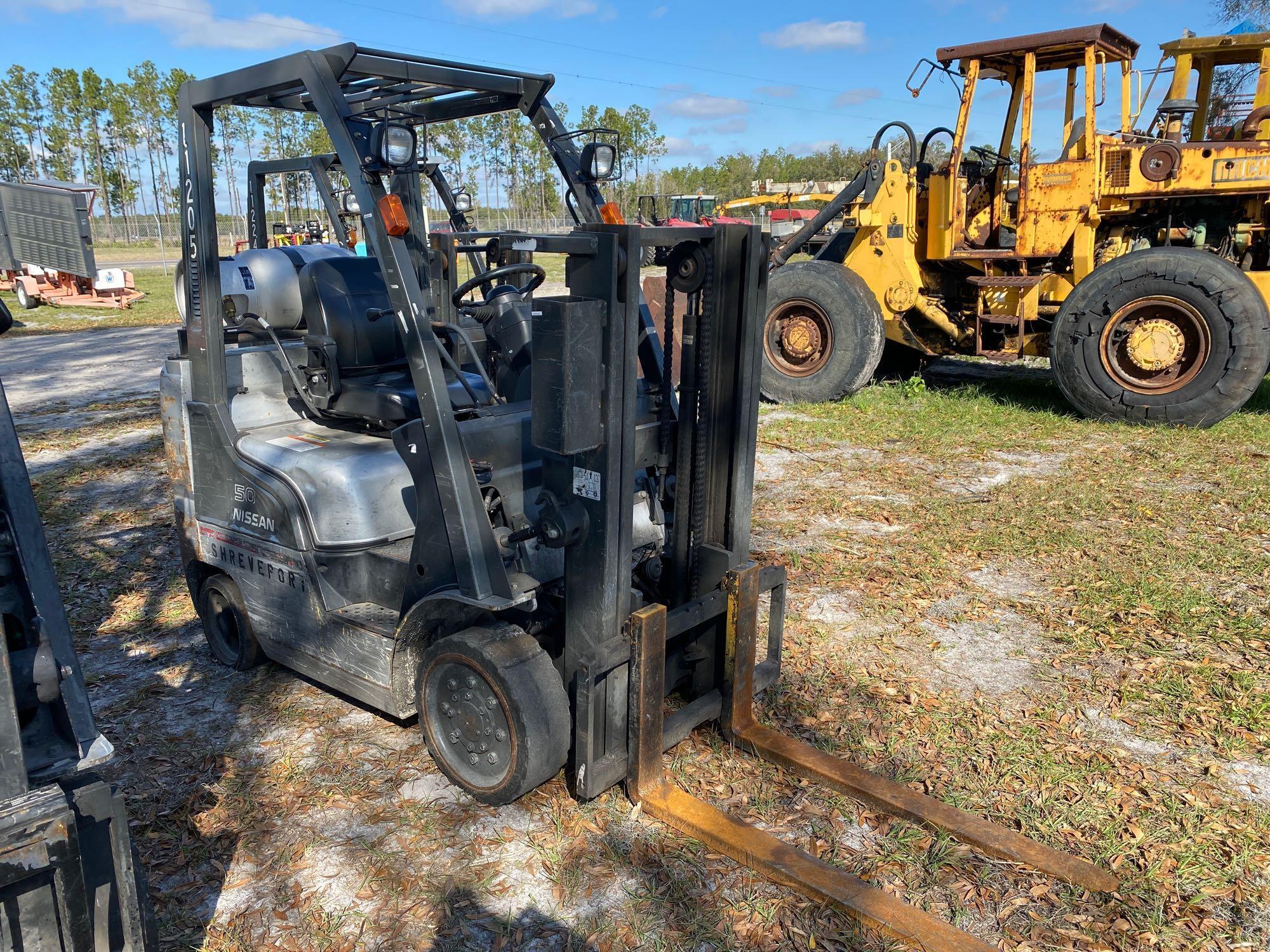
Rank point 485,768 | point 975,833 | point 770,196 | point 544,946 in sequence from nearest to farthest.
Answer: point 544,946, point 975,833, point 485,768, point 770,196

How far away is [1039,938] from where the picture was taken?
284 centimetres

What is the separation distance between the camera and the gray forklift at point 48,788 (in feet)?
6.27

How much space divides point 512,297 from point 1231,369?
6841mm

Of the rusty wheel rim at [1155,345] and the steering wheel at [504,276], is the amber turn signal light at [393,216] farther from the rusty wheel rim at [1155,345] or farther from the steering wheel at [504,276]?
the rusty wheel rim at [1155,345]

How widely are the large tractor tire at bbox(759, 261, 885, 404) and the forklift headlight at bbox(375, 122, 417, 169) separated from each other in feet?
23.2

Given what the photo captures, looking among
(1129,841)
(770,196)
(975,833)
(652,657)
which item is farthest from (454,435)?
(770,196)

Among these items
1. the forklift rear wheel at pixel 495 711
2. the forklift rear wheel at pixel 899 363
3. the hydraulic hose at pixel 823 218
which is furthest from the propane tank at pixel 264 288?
the forklift rear wheel at pixel 899 363

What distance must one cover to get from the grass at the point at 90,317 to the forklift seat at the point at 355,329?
50.4ft

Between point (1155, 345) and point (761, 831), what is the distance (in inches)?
288

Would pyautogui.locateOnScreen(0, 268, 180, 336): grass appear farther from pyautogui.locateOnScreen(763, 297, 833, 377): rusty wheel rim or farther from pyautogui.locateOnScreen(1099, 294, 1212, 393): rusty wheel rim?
pyautogui.locateOnScreen(1099, 294, 1212, 393): rusty wheel rim

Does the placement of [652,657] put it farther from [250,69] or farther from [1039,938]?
[250,69]

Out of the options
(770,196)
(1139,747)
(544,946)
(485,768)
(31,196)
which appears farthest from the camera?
(770,196)

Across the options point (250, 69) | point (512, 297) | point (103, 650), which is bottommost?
point (103, 650)

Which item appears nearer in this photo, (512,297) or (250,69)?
(250,69)
